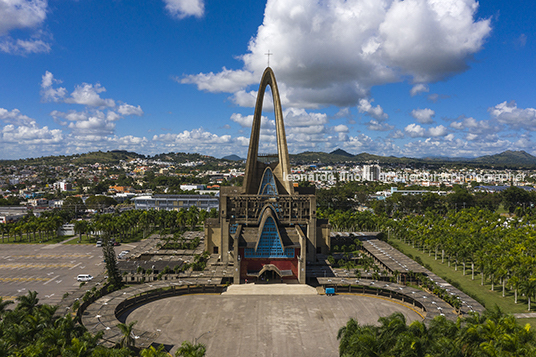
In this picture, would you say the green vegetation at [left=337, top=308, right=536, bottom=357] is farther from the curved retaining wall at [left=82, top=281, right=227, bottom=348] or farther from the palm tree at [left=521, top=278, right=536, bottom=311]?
the curved retaining wall at [left=82, top=281, right=227, bottom=348]

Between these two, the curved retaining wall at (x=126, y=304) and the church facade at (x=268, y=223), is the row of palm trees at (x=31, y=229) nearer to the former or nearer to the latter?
the church facade at (x=268, y=223)

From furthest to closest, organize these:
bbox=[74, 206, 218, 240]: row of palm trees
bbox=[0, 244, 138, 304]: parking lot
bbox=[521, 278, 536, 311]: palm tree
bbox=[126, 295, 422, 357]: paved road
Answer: bbox=[74, 206, 218, 240]: row of palm trees, bbox=[0, 244, 138, 304]: parking lot, bbox=[521, 278, 536, 311]: palm tree, bbox=[126, 295, 422, 357]: paved road

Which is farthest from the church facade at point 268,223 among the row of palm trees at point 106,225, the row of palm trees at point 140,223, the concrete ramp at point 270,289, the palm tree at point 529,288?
the palm tree at point 529,288

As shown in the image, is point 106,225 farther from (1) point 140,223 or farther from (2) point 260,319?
(2) point 260,319

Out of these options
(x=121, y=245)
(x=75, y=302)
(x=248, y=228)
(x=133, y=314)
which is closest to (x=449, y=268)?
(x=248, y=228)

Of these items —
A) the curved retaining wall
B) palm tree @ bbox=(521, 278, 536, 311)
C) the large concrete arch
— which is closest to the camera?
the curved retaining wall

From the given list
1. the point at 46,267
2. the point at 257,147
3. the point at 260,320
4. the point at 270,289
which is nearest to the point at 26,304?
the point at 260,320

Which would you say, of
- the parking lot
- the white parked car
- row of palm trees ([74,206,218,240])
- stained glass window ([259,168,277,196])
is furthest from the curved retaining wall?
row of palm trees ([74,206,218,240])

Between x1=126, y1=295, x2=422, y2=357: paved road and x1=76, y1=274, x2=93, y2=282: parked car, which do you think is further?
x1=76, y1=274, x2=93, y2=282: parked car
